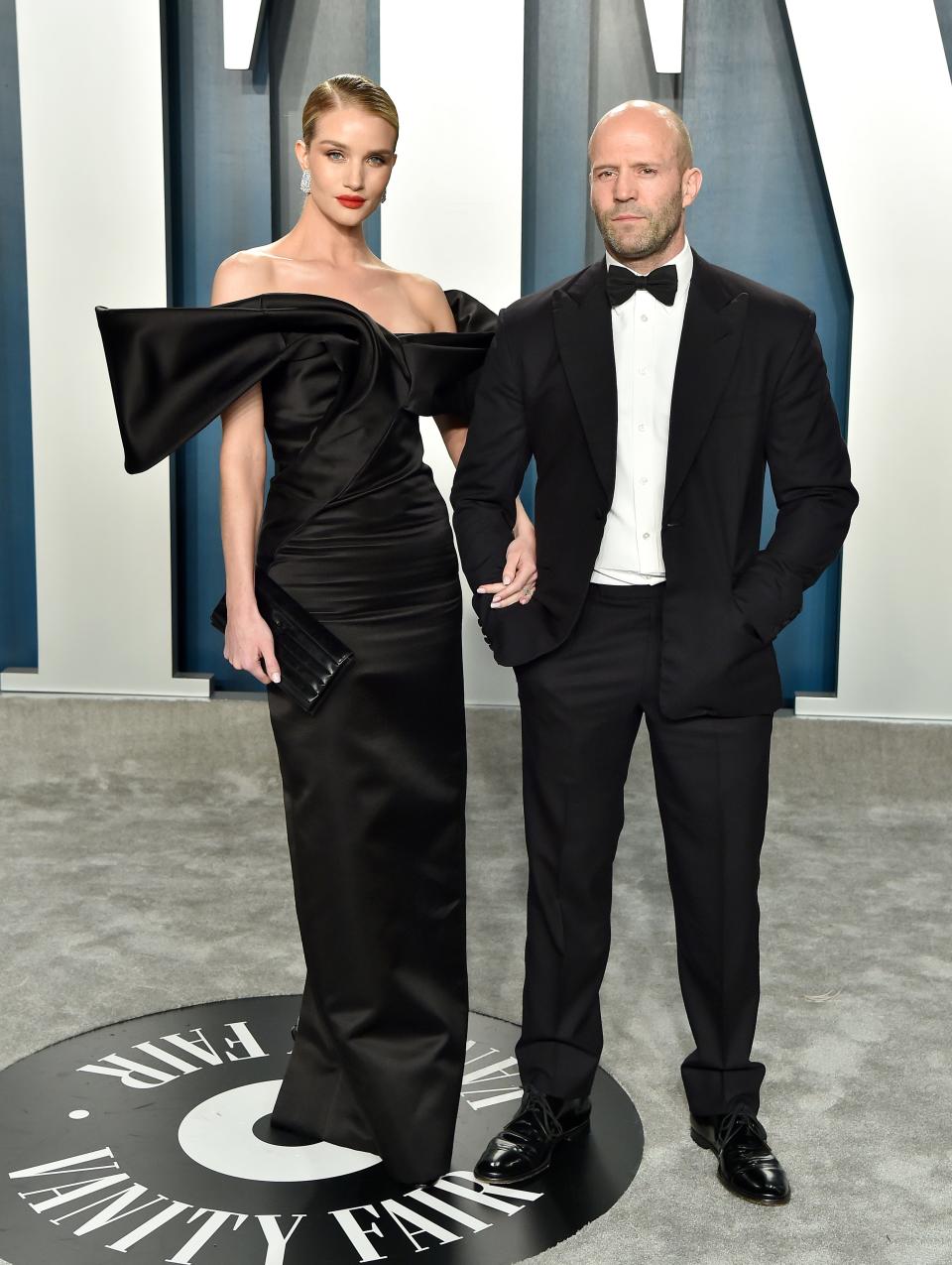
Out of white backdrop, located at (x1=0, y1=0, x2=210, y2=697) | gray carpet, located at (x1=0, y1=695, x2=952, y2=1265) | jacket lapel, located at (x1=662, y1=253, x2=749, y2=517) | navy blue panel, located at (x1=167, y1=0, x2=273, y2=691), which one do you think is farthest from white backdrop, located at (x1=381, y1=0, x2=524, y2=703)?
jacket lapel, located at (x1=662, y1=253, x2=749, y2=517)

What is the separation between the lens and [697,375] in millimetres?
2533

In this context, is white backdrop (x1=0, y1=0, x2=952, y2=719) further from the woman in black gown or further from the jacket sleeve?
the jacket sleeve

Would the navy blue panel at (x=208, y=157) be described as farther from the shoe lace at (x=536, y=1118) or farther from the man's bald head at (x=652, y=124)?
the shoe lace at (x=536, y=1118)

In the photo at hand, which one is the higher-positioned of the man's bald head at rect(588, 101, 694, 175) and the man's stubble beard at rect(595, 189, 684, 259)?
the man's bald head at rect(588, 101, 694, 175)

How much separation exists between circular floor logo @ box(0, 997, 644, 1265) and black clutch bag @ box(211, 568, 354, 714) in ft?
2.84

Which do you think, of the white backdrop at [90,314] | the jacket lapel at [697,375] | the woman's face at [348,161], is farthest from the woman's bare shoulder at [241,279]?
the white backdrop at [90,314]

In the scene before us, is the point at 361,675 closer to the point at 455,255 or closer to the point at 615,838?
the point at 615,838

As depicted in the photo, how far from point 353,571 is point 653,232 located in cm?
79

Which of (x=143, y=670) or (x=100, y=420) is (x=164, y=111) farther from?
(x=143, y=670)

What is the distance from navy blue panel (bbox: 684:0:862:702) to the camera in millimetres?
5145

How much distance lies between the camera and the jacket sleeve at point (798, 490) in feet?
8.38

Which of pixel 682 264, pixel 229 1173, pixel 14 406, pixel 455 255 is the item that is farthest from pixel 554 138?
Result: pixel 229 1173

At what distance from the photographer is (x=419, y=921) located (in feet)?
9.05

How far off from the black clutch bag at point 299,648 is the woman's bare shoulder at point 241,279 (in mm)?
496
